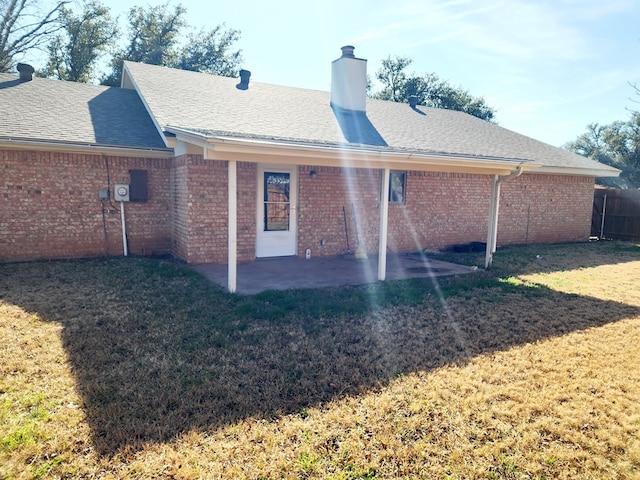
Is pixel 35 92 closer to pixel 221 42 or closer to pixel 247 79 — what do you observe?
pixel 247 79

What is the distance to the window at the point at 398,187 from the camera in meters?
10.7

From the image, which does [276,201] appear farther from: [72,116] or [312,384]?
[312,384]

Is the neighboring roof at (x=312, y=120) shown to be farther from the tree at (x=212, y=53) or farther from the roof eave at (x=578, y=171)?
the tree at (x=212, y=53)

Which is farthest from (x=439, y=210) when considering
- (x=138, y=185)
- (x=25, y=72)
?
(x=25, y=72)

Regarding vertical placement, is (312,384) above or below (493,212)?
below

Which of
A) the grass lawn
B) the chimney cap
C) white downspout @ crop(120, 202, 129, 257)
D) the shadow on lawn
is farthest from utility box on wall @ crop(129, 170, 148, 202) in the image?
the chimney cap

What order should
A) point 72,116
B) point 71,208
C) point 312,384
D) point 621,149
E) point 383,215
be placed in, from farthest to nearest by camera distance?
point 621,149 → point 72,116 → point 71,208 → point 383,215 → point 312,384

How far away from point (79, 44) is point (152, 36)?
396 cm

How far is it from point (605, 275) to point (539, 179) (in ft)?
16.4

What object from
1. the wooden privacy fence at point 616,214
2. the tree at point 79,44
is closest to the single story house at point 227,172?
the wooden privacy fence at point 616,214

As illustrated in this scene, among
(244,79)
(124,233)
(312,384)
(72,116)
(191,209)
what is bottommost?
(312,384)

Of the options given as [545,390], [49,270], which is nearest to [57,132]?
[49,270]

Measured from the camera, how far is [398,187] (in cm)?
1077

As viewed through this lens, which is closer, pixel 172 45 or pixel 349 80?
pixel 349 80
